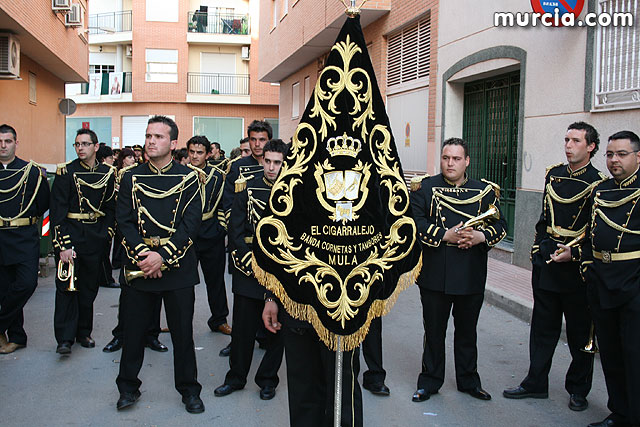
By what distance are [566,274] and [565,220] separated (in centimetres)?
44

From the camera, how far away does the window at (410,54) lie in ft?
47.8

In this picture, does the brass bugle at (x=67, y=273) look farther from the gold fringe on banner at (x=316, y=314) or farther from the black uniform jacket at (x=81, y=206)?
the gold fringe on banner at (x=316, y=314)

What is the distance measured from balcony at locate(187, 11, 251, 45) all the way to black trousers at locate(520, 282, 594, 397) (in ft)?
114

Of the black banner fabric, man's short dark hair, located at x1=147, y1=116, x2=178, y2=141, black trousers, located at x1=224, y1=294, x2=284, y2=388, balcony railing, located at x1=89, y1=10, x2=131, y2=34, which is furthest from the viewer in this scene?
balcony railing, located at x1=89, y1=10, x2=131, y2=34

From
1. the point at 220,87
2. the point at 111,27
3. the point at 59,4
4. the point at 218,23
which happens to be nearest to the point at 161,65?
the point at 220,87

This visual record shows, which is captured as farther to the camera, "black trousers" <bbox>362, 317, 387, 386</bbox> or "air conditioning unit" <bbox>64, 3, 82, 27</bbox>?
"air conditioning unit" <bbox>64, 3, 82, 27</bbox>

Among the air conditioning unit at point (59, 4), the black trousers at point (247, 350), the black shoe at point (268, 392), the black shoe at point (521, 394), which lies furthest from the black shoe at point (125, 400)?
the air conditioning unit at point (59, 4)

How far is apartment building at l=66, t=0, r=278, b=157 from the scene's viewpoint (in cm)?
3766

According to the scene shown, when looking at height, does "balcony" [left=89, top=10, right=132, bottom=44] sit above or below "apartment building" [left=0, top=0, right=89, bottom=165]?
above

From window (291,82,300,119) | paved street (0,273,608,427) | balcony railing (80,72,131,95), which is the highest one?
balcony railing (80,72,131,95)

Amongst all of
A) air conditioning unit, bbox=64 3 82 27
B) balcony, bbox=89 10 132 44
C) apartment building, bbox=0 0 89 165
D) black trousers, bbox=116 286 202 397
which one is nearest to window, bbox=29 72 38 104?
apartment building, bbox=0 0 89 165

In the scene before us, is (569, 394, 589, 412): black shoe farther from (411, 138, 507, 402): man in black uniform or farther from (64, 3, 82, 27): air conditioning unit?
(64, 3, 82, 27): air conditioning unit

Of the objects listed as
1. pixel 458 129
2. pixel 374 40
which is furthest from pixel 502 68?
pixel 374 40

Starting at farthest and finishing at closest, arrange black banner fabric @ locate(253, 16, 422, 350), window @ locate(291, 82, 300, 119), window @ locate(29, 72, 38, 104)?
window @ locate(291, 82, 300, 119)
window @ locate(29, 72, 38, 104)
black banner fabric @ locate(253, 16, 422, 350)
